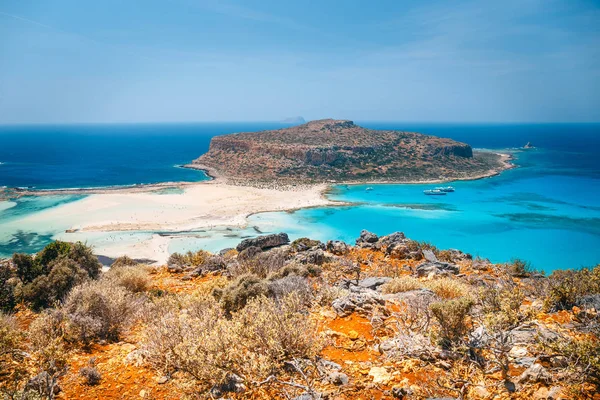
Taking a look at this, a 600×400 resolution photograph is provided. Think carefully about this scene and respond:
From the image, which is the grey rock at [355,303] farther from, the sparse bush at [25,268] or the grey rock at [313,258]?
the sparse bush at [25,268]

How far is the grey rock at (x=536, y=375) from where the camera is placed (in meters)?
4.20

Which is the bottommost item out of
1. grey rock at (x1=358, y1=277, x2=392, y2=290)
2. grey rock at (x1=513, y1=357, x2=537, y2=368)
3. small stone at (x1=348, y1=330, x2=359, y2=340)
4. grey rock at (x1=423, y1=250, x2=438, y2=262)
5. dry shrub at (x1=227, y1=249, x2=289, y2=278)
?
grey rock at (x1=423, y1=250, x2=438, y2=262)

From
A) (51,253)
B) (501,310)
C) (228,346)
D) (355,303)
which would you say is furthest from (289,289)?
(51,253)

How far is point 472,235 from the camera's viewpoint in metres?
37.4

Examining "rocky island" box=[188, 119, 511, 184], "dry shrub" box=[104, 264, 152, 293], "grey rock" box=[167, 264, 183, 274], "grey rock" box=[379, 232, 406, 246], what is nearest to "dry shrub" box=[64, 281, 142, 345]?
"dry shrub" box=[104, 264, 152, 293]

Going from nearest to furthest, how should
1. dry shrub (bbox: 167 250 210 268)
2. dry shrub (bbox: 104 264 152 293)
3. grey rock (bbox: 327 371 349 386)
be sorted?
grey rock (bbox: 327 371 349 386), dry shrub (bbox: 104 264 152 293), dry shrub (bbox: 167 250 210 268)

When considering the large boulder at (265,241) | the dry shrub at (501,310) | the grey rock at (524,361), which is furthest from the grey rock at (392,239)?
the grey rock at (524,361)

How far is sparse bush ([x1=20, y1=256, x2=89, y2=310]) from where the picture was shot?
9.04 metres

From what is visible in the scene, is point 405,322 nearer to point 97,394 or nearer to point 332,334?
point 332,334

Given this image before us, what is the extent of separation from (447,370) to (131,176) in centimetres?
8054

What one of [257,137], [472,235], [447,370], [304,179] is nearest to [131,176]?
[257,137]

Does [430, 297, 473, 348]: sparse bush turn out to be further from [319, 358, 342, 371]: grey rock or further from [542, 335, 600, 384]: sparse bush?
[319, 358, 342, 371]: grey rock

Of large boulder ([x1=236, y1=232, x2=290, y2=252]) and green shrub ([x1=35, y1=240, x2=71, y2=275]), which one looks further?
large boulder ([x1=236, y1=232, x2=290, y2=252])

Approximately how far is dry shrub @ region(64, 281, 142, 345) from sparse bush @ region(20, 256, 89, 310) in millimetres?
2396
